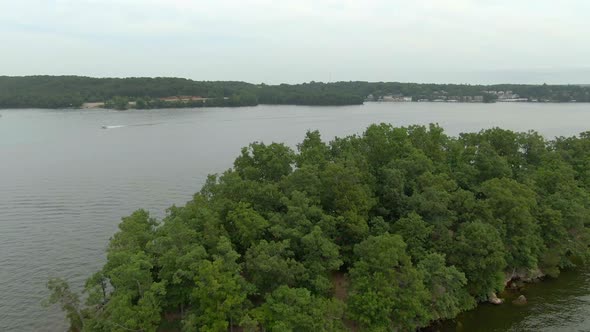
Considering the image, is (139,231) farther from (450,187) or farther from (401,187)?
(450,187)

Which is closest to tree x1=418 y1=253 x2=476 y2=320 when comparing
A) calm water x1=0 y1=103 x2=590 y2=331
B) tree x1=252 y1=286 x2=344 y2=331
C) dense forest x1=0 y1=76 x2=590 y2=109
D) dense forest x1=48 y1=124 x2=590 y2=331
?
dense forest x1=48 y1=124 x2=590 y2=331

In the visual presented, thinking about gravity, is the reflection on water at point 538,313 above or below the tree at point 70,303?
below

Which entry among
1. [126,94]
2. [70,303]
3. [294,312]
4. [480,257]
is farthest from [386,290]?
[126,94]

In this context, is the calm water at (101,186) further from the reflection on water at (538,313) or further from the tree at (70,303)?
the tree at (70,303)

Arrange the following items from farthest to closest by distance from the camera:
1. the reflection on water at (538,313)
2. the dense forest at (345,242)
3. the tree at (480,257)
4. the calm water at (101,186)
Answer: the calm water at (101,186)
the tree at (480,257)
the reflection on water at (538,313)
the dense forest at (345,242)

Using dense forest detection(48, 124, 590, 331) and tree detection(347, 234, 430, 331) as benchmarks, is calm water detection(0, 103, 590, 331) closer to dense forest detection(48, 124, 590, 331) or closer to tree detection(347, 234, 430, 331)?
dense forest detection(48, 124, 590, 331)

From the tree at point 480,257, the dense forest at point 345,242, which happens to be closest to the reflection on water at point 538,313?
the dense forest at point 345,242

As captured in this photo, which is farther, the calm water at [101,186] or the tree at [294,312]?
the calm water at [101,186]

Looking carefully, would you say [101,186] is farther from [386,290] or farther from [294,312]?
[386,290]

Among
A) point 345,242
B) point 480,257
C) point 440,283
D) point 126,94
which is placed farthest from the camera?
point 126,94
